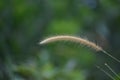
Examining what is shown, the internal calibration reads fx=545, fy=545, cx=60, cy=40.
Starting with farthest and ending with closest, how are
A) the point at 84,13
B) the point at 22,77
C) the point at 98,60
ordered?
the point at 84,13 → the point at 98,60 → the point at 22,77

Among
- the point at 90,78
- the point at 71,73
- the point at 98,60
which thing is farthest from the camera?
the point at 98,60

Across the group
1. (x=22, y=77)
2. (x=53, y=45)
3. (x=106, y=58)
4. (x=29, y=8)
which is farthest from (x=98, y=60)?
(x=22, y=77)

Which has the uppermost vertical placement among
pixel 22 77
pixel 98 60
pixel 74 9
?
pixel 74 9

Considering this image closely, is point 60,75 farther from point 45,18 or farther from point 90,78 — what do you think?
point 45,18

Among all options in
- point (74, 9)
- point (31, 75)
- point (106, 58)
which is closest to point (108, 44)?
point (106, 58)

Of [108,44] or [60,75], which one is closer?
[60,75]

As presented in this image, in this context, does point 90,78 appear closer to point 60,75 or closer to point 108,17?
point 60,75

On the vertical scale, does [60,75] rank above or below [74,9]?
below
